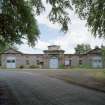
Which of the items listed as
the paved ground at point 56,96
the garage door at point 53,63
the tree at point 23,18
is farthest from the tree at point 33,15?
the garage door at point 53,63

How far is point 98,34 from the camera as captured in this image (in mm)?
19203

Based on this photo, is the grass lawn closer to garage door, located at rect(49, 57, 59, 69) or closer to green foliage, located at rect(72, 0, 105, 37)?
green foliage, located at rect(72, 0, 105, 37)

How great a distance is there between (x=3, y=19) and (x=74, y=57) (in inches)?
2021

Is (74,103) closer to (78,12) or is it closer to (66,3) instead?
(66,3)

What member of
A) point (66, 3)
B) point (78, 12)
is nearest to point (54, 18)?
point (66, 3)

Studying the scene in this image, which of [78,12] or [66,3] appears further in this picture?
[78,12]

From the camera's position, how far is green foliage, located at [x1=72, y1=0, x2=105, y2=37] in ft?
53.3

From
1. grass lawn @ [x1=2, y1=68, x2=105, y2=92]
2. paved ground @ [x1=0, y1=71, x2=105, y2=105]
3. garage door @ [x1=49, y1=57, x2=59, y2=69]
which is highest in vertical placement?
garage door @ [x1=49, y1=57, x2=59, y2=69]

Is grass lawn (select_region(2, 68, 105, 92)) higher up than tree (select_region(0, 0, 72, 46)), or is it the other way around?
tree (select_region(0, 0, 72, 46))

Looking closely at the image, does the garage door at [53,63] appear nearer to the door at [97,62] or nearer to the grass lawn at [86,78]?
the door at [97,62]

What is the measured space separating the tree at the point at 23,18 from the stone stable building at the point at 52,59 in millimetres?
45223

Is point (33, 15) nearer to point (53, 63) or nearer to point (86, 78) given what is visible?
point (86, 78)

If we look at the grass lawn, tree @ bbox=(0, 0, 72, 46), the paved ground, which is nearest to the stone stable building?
the grass lawn

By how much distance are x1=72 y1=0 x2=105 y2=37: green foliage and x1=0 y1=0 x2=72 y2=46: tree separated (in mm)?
1172
